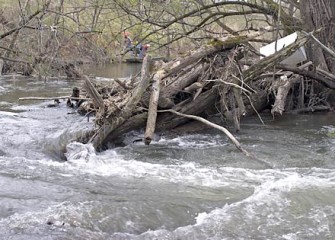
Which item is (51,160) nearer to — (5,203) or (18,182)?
(18,182)

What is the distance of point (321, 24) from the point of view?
12172mm

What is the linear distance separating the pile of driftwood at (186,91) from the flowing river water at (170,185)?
15.3 inches

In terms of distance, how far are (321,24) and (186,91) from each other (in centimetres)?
420

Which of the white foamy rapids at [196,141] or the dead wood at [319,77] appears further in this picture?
the dead wood at [319,77]

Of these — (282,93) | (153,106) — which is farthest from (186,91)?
(282,93)

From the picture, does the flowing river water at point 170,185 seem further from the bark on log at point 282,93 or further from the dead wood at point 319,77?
the dead wood at point 319,77

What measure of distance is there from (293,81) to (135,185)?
20.1 ft

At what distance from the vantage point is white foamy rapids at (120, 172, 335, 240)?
5113mm

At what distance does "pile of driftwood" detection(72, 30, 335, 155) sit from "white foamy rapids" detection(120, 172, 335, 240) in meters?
2.56

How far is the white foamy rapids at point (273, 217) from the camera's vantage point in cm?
511

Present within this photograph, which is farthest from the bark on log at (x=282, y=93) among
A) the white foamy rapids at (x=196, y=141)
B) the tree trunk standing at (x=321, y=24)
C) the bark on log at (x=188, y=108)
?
the white foamy rapids at (x=196, y=141)

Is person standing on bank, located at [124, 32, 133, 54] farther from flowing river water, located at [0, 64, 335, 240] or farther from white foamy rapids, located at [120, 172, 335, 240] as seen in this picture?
white foamy rapids, located at [120, 172, 335, 240]

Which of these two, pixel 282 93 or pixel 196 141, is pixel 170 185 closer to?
pixel 196 141

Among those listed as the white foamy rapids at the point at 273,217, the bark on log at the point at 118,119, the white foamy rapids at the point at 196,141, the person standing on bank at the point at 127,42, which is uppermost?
the person standing on bank at the point at 127,42
